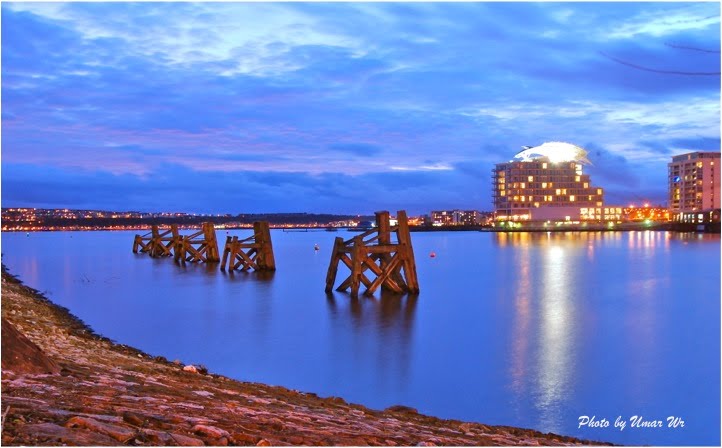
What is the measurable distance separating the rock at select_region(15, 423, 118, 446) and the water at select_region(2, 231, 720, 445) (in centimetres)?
724

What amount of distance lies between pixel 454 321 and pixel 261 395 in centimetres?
1343

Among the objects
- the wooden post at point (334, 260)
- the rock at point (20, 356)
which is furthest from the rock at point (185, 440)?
the wooden post at point (334, 260)

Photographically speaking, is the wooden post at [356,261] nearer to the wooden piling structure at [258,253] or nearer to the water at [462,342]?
the water at [462,342]

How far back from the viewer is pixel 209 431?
18.5 ft

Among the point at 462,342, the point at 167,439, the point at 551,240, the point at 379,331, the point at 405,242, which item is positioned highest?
the point at 405,242

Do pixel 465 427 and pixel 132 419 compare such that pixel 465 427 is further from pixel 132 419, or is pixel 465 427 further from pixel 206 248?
pixel 206 248

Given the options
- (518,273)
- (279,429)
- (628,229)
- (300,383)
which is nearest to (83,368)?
(279,429)

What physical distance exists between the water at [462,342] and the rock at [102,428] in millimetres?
6982

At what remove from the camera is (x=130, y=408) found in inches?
245

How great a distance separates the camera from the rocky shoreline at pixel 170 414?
5137mm

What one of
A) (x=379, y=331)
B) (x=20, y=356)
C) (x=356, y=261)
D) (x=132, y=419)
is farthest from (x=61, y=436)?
(x=356, y=261)

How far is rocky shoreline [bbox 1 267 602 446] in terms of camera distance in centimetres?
514

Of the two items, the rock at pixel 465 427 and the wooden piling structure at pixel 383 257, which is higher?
the wooden piling structure at pixel 383 257

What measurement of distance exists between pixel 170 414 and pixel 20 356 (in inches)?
88.7
